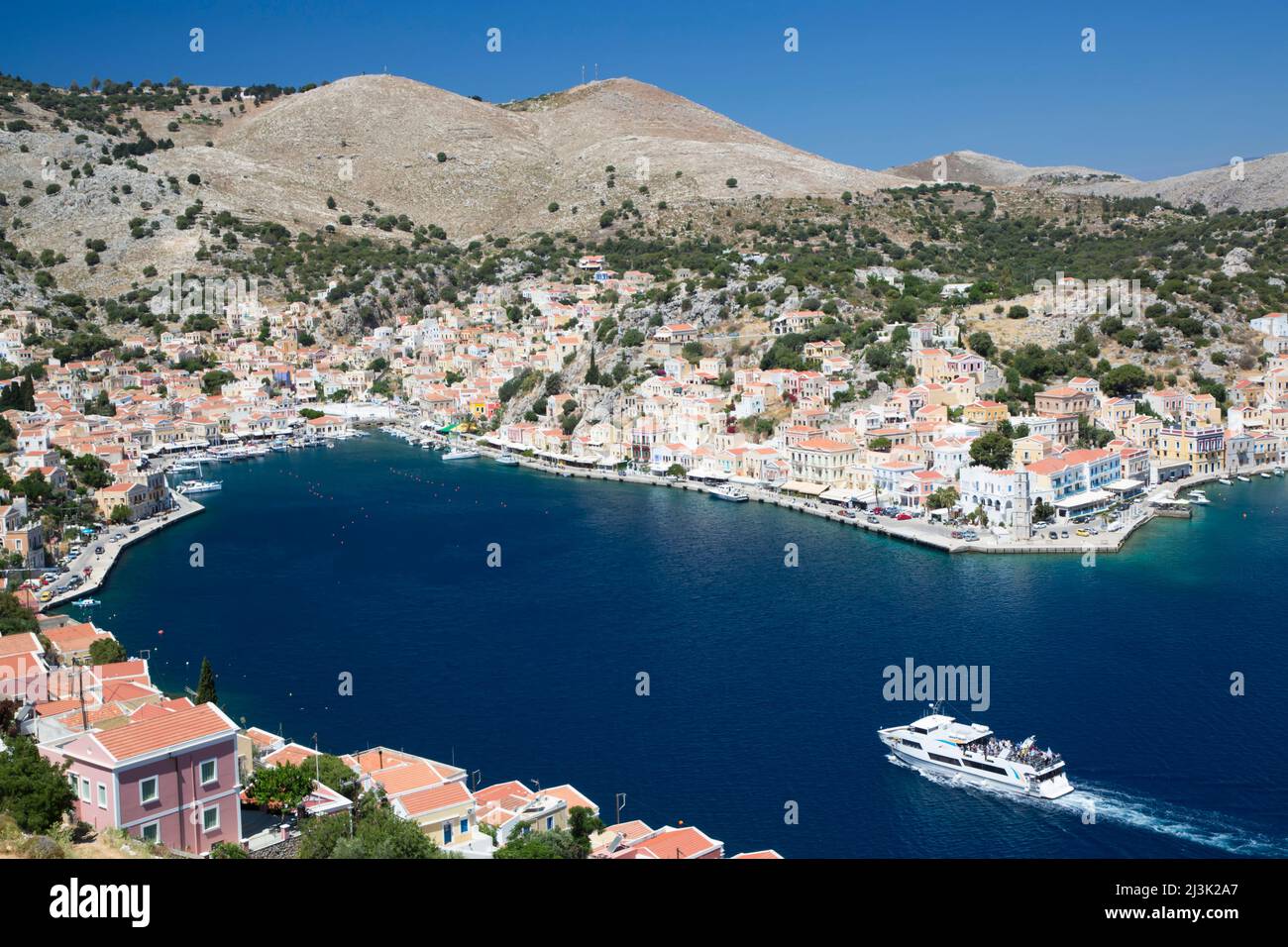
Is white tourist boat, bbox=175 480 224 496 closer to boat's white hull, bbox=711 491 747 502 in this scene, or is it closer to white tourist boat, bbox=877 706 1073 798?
boat's white hull, bbox=711 491 747 502

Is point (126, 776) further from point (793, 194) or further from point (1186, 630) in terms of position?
point (793, 194)

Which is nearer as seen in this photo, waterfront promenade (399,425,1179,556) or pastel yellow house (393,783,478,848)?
pastel yellow house (393,783,478,848)

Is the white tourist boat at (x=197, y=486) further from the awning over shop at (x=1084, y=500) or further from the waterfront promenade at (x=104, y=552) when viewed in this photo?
the awning over shop at (x=1084, y=500)

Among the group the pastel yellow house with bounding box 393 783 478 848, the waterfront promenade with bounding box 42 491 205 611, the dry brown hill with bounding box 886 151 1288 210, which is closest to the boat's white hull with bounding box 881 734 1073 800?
the pastel yellow house with bounding box 393 783 478 848

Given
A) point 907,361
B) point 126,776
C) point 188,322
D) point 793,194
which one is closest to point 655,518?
point 907,361

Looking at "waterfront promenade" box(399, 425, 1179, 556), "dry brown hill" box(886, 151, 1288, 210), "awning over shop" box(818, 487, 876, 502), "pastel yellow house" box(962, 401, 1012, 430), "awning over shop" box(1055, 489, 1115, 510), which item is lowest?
"waterfront promenade" box(399, 425, 1179, 556)

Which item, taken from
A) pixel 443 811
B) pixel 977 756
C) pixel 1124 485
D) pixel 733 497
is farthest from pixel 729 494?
pixel 443 811
